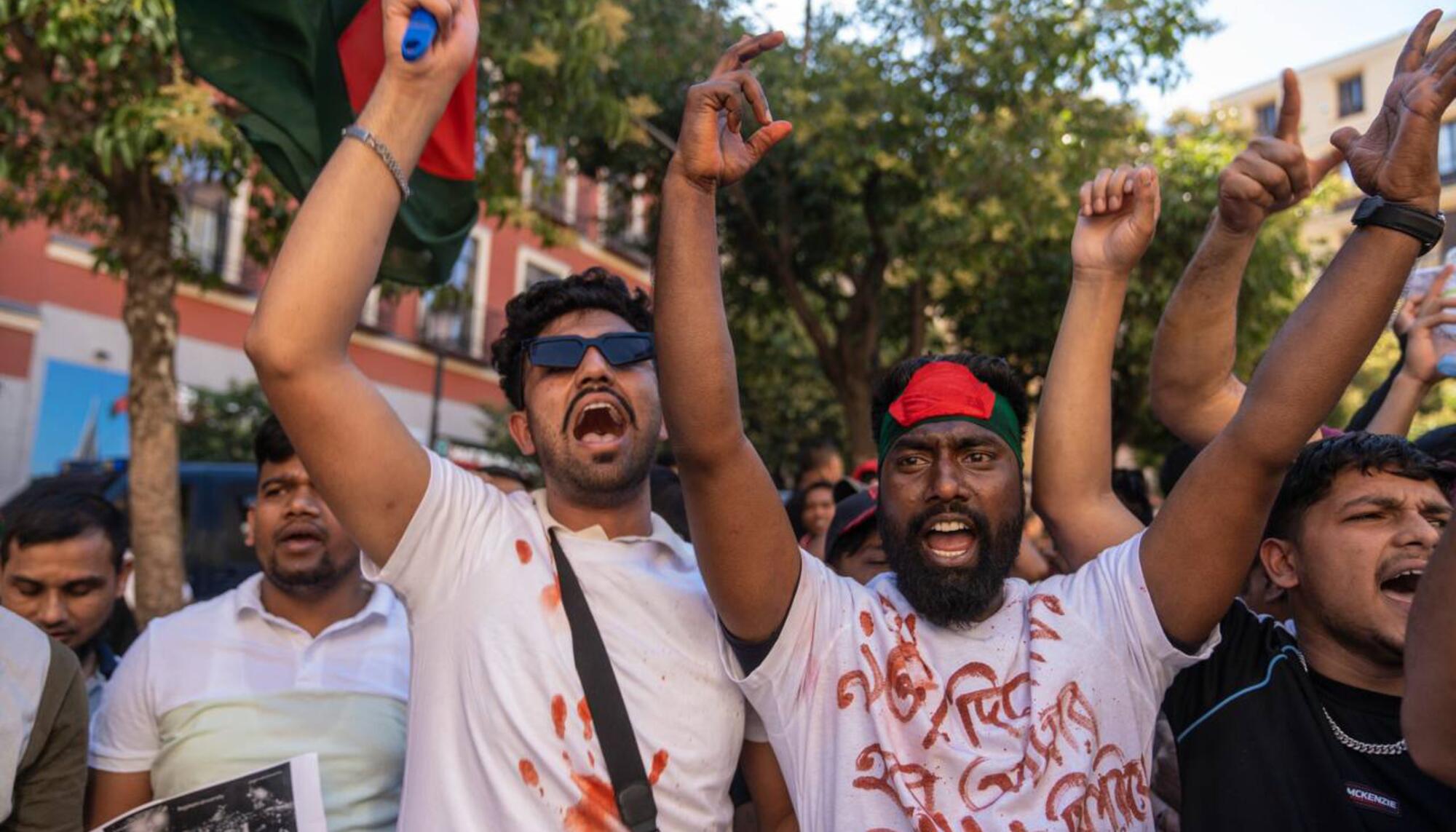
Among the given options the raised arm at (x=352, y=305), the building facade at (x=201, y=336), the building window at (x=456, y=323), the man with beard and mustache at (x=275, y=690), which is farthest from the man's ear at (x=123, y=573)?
the building window at (x=456, y=323)

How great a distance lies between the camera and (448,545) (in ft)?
7.06

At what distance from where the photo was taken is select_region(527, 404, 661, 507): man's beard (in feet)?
7.53

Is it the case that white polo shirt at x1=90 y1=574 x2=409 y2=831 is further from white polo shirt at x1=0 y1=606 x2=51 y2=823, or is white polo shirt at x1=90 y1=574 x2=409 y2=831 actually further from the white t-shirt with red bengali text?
the white t-shirt with red bengali text

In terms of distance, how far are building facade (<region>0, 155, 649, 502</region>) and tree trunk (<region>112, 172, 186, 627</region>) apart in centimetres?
271

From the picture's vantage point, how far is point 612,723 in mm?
2039

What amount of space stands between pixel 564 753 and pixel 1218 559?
4.03 feet

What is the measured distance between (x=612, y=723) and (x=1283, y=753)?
1.30 m

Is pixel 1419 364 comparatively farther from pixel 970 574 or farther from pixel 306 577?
pixel 306 577

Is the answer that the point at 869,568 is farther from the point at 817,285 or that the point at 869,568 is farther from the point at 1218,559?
the point at 817,285

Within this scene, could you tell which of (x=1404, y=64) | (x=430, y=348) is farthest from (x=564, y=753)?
(x=430, y=348)

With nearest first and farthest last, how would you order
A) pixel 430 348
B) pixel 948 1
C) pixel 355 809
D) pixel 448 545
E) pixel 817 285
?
pixel 448 545 < pixel 355 809 < pixel 948 1 < pixel 817 285 < pixel 430 348

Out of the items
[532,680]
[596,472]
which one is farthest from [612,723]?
[596,472]

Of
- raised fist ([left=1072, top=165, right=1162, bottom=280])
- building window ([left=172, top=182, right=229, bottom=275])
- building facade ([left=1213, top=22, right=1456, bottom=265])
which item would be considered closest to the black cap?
raised fist ([left=1072, top=165, right=1162, bottom=280])

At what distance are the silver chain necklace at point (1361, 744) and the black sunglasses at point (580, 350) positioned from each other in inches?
61.3
